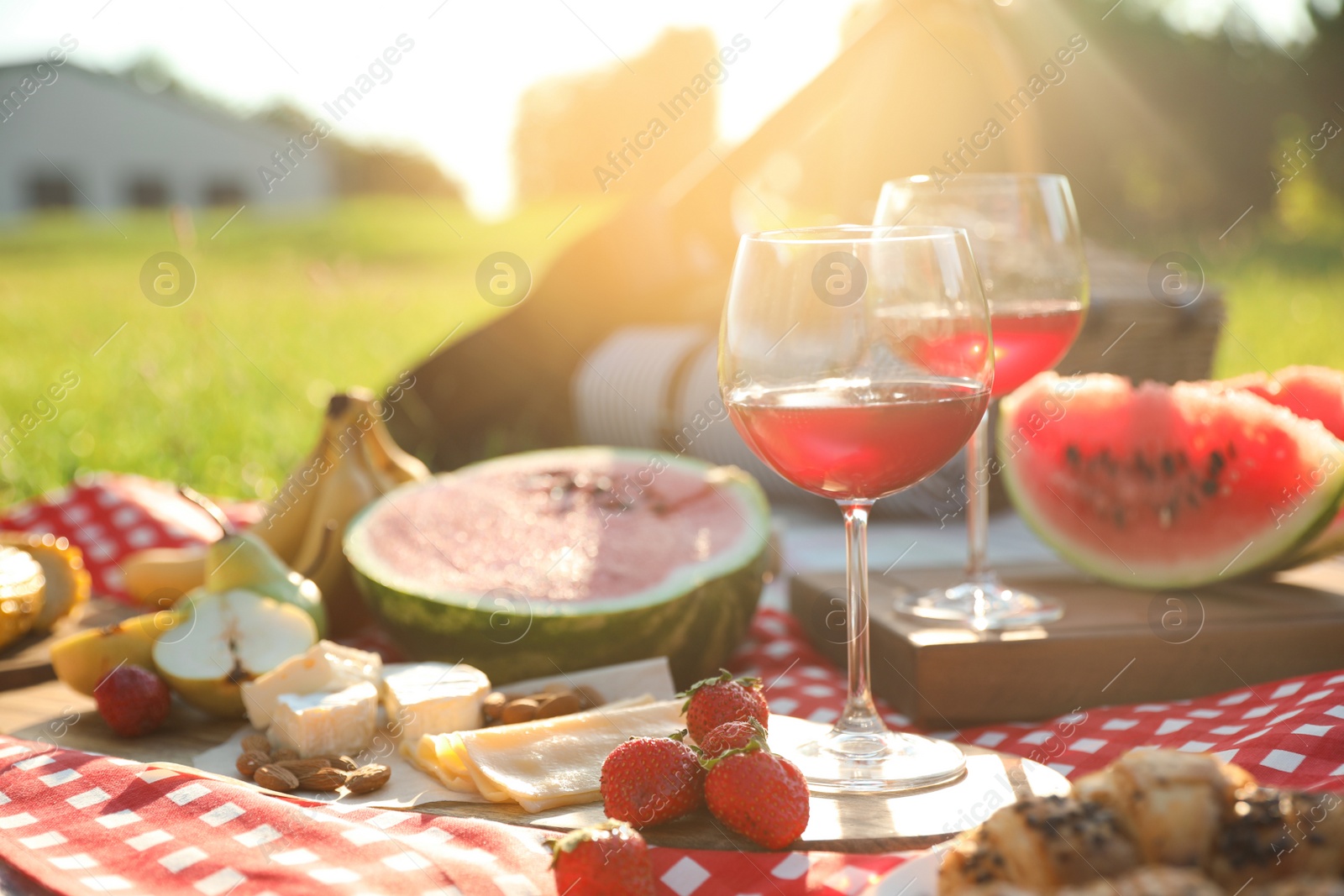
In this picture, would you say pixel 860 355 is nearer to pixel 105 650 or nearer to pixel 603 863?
pixel 603 863

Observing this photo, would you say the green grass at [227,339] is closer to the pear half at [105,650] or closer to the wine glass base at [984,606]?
the pear half at [105,650]

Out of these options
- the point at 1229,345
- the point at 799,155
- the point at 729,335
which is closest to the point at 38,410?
the point at 729,335

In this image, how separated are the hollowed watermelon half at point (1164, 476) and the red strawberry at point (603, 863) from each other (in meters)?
1.52

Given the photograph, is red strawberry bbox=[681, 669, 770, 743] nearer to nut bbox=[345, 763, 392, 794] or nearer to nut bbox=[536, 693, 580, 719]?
nut bbox=[536, 693, 580, 719]

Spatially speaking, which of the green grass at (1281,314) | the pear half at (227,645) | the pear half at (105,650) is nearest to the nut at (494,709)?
the pear half at (227,645)

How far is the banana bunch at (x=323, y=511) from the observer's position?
2826mm

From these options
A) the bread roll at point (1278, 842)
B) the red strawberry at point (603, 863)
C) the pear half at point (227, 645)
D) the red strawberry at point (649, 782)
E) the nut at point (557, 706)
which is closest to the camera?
the bread roll at point (1278, 842)

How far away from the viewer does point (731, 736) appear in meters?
1.60

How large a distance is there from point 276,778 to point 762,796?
0.79 m

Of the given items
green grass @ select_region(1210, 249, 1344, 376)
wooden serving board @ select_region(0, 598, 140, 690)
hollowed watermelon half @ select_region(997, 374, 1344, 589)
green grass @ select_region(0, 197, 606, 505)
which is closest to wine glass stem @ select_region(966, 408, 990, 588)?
hollowed watermelon half @ select_region(997, 374, 1344, 589)

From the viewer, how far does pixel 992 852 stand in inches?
45.9

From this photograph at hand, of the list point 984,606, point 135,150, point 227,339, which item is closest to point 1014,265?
point 984,606

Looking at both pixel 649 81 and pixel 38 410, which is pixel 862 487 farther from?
pixel 649 81

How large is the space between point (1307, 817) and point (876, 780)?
1.89 feet
